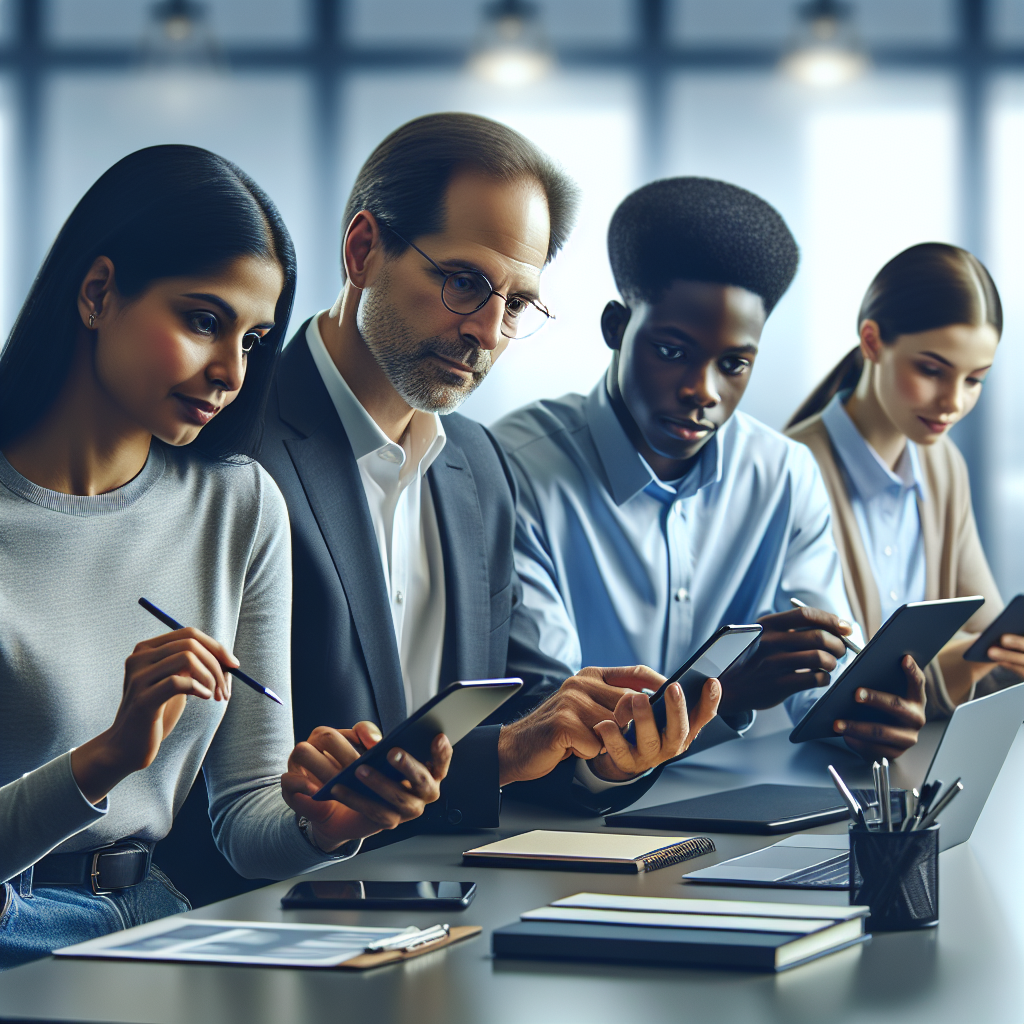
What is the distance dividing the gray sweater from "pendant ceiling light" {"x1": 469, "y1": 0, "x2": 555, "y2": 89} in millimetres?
3509

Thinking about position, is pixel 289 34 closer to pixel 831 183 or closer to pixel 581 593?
pixel 831 183

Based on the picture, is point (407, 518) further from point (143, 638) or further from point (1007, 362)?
point (1007, 362)

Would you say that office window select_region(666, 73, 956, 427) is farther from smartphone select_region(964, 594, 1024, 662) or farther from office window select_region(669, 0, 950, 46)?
smartphone select_region(964, 594, 1024, 662)

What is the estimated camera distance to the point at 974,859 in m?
A: 1.53

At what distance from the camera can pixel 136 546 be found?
5.65ft

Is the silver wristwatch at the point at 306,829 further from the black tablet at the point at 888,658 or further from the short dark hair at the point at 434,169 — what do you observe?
the short dark hair at the point at 434,169

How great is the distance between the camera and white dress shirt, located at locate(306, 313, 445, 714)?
217 cm

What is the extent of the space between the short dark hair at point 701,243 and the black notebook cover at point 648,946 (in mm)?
1876

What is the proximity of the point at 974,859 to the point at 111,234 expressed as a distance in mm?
1291

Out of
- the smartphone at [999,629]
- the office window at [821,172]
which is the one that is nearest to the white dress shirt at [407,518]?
the smartphone at [999,629]

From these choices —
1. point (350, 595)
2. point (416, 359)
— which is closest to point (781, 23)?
point (416, 359)

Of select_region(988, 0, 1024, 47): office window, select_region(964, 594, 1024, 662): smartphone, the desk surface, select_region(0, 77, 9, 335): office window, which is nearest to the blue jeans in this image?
the desk surface

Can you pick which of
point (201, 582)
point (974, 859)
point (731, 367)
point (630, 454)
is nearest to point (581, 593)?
point (630, 454)

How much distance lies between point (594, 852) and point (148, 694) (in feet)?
1.73
